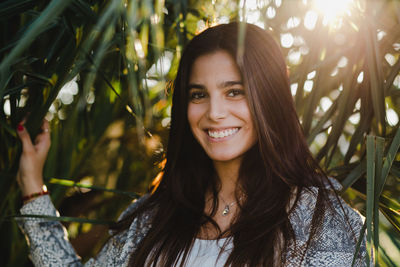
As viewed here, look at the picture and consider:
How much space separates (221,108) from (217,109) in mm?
10

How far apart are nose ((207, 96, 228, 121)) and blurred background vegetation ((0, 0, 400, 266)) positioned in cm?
13

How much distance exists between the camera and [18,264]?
1.21 meters

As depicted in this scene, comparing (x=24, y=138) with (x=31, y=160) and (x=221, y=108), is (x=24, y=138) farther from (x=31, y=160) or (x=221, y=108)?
(x=221, y=108)

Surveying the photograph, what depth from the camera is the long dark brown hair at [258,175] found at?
3.36 ft

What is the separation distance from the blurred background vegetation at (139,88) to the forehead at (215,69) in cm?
8

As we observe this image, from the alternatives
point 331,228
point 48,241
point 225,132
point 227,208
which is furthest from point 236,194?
point 48,241

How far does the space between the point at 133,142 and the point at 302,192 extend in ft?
1.92

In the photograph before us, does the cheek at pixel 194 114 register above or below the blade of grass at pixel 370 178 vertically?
above

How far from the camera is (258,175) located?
120 centimetres

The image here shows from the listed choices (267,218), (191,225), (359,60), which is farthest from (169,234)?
(359,60)

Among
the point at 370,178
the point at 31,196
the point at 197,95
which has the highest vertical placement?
the point at 197,95

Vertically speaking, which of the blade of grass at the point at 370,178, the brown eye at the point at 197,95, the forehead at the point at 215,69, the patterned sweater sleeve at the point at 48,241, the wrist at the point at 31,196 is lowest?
the patterned sweater sleeve at the point at 48,241

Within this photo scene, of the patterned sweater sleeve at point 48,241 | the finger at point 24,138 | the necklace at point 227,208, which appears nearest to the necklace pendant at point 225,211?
the necklace at point 227,208

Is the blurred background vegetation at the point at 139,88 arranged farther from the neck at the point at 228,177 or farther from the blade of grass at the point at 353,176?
the neck at the point at 228,177
